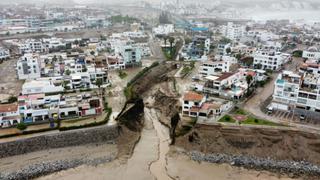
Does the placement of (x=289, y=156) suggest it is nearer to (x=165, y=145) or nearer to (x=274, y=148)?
(x=274, y=148)

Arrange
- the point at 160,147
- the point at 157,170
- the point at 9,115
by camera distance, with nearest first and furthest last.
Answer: the point at 157,170, the point at 160,147, the point at 9,115

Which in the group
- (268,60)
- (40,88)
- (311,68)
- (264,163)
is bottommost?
(264,163)

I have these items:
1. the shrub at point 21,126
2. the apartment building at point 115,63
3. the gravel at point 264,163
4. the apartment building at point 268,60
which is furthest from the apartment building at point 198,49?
the shrub at point 21,126

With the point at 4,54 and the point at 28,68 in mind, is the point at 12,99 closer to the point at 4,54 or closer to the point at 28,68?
the point at 28,68

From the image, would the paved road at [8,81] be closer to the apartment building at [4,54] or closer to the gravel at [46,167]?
the apartment building at [4,54]

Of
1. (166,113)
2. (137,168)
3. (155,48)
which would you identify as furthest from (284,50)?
(137,168)

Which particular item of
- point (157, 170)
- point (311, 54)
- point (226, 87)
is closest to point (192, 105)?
point (226, 87)

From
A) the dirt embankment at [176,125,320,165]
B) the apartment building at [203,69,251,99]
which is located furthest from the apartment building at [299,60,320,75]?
the dirt embankment at [176,125,320,165]

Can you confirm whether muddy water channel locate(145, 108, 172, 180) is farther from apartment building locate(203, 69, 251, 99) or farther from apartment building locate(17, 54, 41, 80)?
apartment building locate(17, 54, 41, 80)
